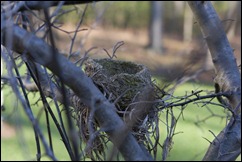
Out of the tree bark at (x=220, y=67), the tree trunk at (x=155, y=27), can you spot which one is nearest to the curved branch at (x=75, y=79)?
the tree bark at (x=220, y=67)

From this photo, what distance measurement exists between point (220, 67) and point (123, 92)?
507 mm

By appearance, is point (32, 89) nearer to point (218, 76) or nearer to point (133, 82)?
point (133, 82)

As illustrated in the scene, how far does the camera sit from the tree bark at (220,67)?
211cm

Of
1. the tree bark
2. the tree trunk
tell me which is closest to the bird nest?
the tree bark

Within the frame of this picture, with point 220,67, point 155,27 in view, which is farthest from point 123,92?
point 155,27

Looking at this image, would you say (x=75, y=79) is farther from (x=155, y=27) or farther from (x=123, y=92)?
(x=155, y=27)

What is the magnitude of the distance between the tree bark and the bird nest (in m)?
0.31

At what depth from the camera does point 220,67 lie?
2.34m

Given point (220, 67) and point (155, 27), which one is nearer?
point (220, 67)

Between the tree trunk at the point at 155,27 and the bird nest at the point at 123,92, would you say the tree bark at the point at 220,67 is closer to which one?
the bird nest at the point at 123,92

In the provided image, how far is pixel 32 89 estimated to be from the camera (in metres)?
3.97

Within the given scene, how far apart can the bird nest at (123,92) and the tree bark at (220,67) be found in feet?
1.02

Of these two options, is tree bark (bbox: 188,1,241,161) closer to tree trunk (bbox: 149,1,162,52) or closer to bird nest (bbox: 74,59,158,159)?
bird nest (bbox: 74,59,158,159)

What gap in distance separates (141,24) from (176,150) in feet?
49.0
